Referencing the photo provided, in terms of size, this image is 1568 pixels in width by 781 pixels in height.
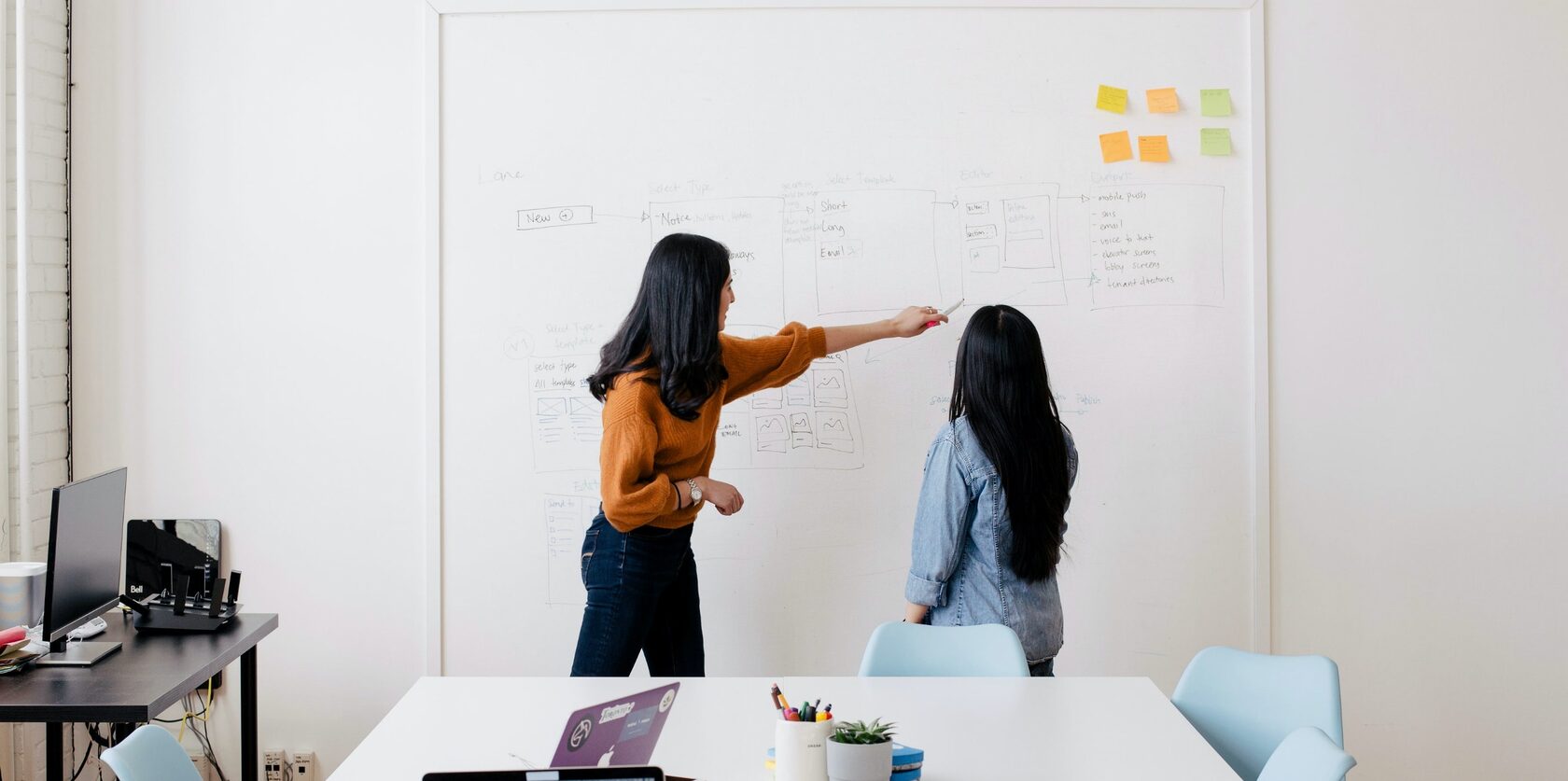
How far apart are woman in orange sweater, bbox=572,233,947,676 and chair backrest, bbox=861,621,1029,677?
19.5 inches

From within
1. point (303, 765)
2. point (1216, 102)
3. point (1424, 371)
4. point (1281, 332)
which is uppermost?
point (1216, 102)

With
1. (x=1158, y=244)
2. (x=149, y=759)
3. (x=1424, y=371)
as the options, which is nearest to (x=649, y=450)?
(x=149, y=759)

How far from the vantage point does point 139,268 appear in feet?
11.0

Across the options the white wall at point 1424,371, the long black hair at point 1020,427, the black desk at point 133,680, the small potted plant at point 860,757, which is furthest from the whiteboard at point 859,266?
the small potted plant at point 860,757

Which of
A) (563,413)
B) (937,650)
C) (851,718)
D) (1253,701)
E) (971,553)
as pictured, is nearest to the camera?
(851,718)

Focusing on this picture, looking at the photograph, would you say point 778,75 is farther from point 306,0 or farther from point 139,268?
point 139,268

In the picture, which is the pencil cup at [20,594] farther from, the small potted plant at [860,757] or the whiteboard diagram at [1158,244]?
the whiteboard diagram at [1158,244]

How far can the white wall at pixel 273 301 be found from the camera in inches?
131

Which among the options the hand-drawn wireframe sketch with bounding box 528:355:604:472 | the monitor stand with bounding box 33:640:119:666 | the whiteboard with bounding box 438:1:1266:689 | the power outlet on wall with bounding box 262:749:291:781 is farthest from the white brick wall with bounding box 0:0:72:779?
the hand-drawn wireframe sketch with bounding box 528:355:604:472

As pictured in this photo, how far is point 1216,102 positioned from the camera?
3.27 metres

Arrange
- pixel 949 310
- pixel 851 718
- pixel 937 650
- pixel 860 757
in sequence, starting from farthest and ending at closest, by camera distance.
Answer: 1. pixel 949 310
2. pixel 937 650
3. pixel 851 718
4. pixel 860 757

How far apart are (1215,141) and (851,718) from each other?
216 centimetres

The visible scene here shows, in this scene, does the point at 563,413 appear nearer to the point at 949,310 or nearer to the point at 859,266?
the point at 859,266

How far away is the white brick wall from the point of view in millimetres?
3129
